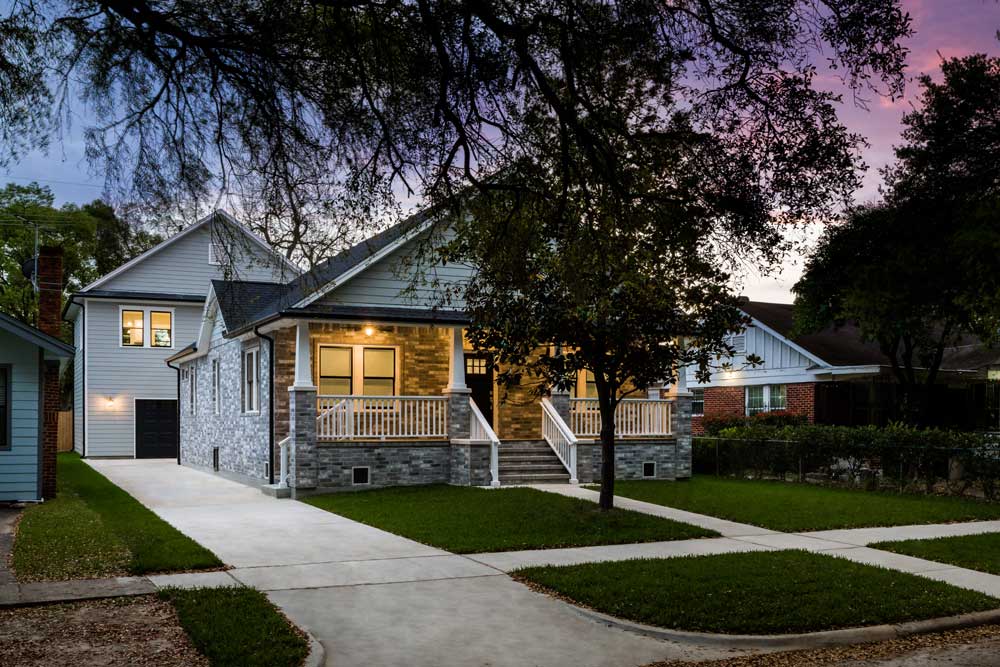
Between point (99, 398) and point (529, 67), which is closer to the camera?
point (529, 67)

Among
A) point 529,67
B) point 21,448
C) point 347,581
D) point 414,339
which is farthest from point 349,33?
point 414,339

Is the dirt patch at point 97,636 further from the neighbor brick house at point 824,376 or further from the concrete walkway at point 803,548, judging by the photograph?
the neighbor brick house at point 824,376

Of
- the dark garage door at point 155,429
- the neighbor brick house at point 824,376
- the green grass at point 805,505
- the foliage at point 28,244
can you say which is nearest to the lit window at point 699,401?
the neighbor brick house at point 824,376

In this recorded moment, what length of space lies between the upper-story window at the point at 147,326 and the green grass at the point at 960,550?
2797 cm

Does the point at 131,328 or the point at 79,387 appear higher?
the point at 131,328

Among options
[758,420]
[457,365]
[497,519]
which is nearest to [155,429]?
[457,365]

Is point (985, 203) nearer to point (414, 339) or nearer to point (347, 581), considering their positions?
point (347, 581)

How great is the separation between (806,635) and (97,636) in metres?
5.56

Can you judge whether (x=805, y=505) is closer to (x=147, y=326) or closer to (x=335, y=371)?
(x=335, y=371)

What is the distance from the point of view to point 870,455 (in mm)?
19203

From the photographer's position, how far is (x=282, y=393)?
20188 mm

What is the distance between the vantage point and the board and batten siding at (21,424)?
54.4 ft

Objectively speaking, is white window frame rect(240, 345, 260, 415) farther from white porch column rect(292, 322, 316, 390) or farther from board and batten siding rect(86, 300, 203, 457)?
board and batten siding rect(86, 300, 203, 457)

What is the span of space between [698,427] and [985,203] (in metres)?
22.4
